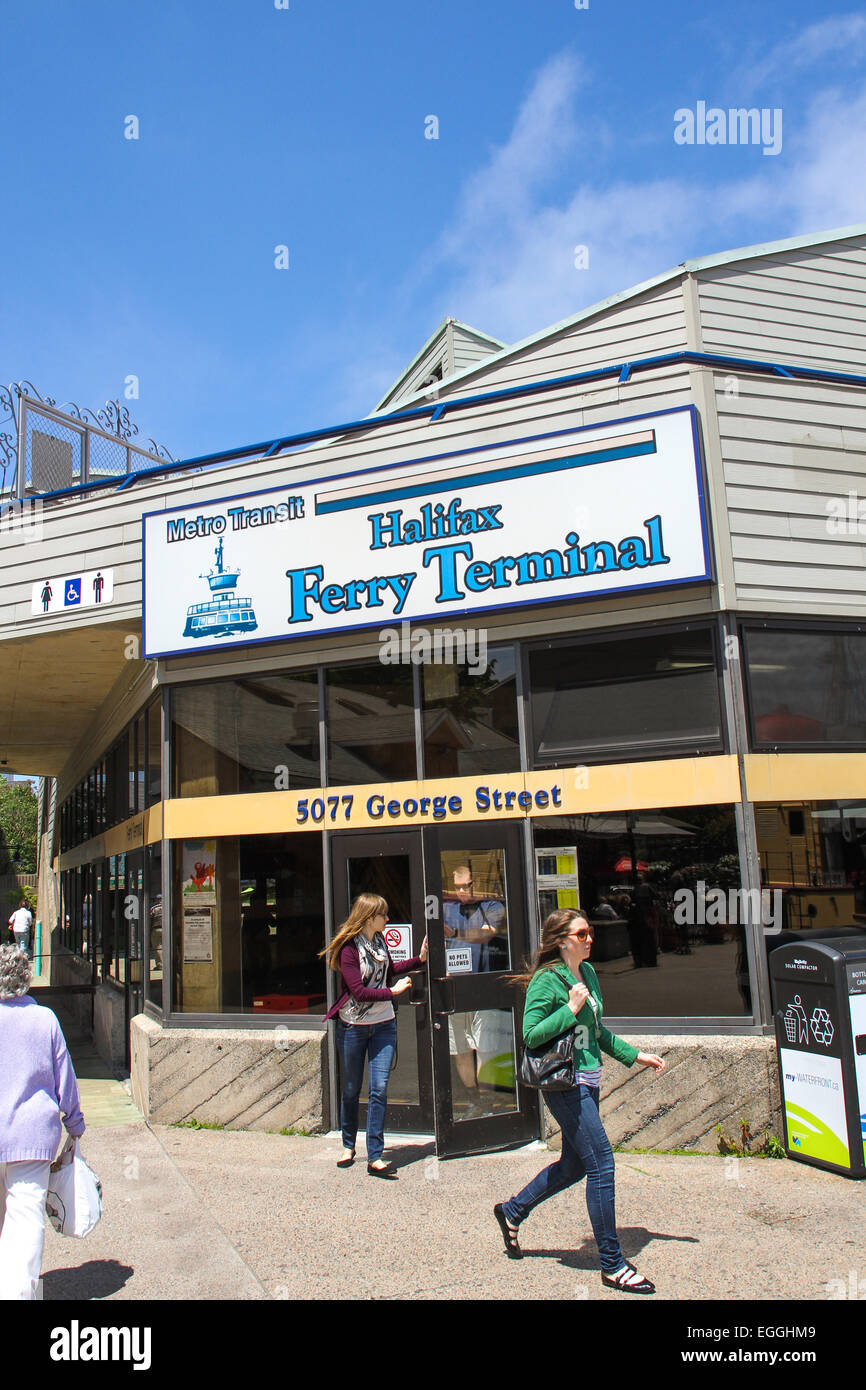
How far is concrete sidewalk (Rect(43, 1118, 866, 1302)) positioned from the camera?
15.4 feet

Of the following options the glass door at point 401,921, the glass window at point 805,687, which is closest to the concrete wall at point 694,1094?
the glass door at point 401,921

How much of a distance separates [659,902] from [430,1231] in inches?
103

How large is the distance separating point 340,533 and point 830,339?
221 inches

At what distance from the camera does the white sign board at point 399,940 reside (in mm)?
7570

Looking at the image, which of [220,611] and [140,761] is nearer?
[220,611]

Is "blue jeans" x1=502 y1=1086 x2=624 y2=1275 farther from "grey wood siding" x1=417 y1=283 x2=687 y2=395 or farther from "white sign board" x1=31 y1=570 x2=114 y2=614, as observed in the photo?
"grey wood siding" x1=417 y1=283 x2=687 y2=395

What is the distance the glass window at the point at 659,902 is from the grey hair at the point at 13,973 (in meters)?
3.81

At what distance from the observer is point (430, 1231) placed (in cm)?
543

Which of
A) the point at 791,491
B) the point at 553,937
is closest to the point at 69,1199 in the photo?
the point at 553,937

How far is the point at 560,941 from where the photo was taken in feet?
15.9
